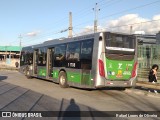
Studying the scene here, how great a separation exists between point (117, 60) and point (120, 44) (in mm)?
816

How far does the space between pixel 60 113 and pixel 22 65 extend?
1875 cm

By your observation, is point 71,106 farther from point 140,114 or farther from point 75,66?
point 75,66

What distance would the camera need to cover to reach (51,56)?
20641 mm

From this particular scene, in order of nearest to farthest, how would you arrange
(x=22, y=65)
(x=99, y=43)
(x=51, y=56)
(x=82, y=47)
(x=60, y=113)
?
1. (x=60, y=113)
2. (x=99, y=43)
3. (x=82, y=47)
4. (x=51, y=56)
5. (x=22, y=65)

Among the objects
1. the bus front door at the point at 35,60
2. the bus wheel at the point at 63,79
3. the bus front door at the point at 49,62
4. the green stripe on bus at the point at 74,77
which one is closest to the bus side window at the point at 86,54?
the green stripe on bus at the point at 74,77

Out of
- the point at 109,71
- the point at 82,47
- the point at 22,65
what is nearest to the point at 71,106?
the point at 109,71

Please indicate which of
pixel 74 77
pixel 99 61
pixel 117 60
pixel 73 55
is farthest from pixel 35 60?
pixel 99 61

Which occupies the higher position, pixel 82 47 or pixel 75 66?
pixel 82 47

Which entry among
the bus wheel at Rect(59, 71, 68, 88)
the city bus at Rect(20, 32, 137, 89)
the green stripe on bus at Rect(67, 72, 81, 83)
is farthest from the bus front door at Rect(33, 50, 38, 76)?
the green stripe on bus at Rect(67, 72, 81, 83)

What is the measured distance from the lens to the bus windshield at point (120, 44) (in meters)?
14.6

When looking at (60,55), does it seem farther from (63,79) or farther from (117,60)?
(117,60)

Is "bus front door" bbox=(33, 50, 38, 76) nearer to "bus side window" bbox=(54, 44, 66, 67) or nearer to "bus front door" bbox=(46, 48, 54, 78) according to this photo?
"bus front door" bbox=(46, 48, 54, 78)

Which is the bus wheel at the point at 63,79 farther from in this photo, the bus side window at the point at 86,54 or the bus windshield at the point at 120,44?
the bus windshield at the point at 120,44

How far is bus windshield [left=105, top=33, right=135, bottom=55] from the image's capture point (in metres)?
14.6
